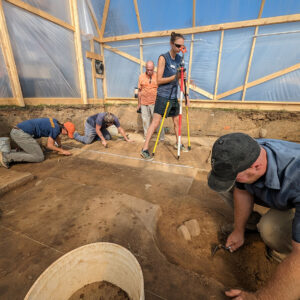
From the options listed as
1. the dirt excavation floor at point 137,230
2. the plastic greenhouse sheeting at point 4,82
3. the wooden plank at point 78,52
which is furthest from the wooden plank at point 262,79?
the plastic greenhouse sheeting at point 4,82

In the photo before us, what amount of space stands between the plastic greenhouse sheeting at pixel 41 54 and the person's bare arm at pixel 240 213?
16.1 ft

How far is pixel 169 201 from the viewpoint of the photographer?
192cm

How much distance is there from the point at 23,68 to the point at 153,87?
3.09 m

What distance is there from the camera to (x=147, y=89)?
4.25m

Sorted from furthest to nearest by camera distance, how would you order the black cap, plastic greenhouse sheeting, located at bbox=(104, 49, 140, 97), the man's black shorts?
plastic greenhouse sheeting, located at bbox=(104, 49, 140, 97) → the man's black shorts → the black cap

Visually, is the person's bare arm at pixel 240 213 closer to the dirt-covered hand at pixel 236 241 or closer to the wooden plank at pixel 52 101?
the dirt-covered hand at pixel 236 241

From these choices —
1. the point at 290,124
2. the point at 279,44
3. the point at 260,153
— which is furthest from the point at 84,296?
the point at 279,44

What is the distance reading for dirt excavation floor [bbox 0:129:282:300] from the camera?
106 cm

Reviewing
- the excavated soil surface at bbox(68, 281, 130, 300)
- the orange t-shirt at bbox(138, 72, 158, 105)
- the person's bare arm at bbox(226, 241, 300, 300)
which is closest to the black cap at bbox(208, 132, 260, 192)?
the person's bare arm at bbox(226, 241, 300, 300)

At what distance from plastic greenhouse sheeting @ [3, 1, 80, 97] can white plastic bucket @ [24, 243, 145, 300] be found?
14.8 feet

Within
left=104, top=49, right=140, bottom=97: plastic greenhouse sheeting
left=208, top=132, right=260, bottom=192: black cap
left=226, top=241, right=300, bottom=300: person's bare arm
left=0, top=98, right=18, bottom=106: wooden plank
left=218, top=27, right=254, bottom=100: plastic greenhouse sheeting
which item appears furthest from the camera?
left=104, top=49, right=140, bottom=97: plastic greenhouse sheeting

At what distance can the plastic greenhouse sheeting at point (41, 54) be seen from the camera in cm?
376

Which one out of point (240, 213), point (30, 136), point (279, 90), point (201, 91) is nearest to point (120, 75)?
point (201, 91)

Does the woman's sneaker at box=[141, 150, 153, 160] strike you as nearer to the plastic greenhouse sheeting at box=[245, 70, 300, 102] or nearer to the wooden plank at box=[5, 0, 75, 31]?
the plastic greenhouse sheeting at box=[245, 70, 300, 102]
